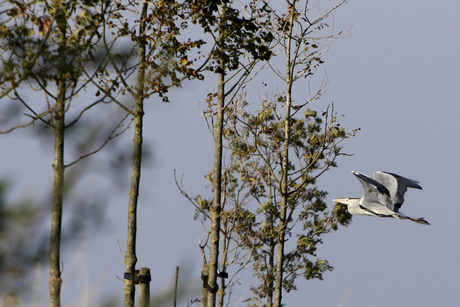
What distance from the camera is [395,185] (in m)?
12.6

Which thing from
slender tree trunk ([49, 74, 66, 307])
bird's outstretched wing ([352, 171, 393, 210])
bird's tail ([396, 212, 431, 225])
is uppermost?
bird's outstretched wing ([352, 171, 393, 210])

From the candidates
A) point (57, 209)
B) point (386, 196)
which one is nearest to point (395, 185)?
point (386, 196)

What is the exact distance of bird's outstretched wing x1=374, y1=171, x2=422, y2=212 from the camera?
12.5 m

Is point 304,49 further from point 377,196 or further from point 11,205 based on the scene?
point 11,205

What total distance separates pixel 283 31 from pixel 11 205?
9.41 m

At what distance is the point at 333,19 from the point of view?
1376cm

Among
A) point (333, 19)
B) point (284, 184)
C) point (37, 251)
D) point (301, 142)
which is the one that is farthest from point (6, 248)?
point (301, 142)

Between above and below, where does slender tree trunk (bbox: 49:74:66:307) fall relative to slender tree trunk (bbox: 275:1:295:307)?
below

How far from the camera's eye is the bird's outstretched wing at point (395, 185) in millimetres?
12516

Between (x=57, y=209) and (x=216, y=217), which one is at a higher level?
(x=216, y=217)

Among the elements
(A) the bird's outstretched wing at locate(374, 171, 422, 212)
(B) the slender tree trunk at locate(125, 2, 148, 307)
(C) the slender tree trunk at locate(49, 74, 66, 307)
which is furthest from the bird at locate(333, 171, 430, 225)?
(C) the slender tree trunk at locate(49, 74, 66, 307)

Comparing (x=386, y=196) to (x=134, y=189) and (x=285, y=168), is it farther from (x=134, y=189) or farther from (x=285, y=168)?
(x=134, y=189)

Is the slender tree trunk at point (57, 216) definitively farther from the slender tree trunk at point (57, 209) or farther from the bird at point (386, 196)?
the bird at point (386, 196)

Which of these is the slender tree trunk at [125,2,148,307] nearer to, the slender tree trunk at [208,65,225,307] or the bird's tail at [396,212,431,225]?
the slender tree trunk at [208,65,225,307]
